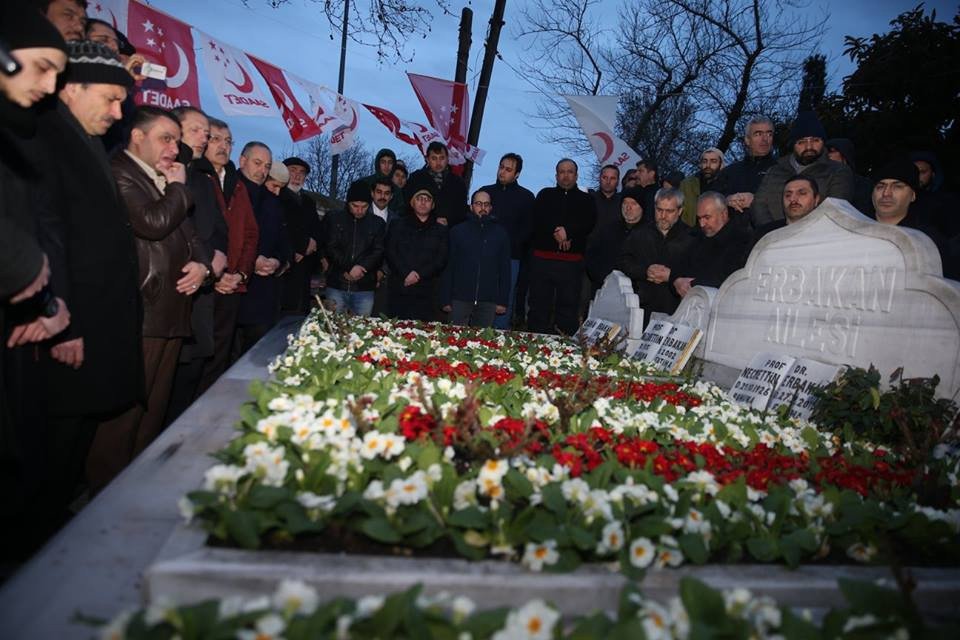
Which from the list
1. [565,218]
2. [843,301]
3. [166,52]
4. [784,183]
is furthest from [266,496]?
[166,52]

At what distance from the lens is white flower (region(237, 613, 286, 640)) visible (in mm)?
1443

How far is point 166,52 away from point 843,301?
25.6 feet

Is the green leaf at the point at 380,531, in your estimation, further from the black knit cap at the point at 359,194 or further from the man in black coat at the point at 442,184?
the man in black coat at the point at 442,184

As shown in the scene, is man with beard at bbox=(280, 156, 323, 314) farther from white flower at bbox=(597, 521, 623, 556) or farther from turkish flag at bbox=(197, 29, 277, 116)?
white flower at bbox=(597, 521, 623, 556)

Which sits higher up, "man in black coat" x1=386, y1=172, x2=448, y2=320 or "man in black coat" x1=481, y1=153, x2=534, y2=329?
"man in black coat" x1=481, y1=153, x2=534, y2=329

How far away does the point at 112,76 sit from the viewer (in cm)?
326

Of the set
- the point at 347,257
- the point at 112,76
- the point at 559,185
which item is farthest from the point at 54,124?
the point at 559,185

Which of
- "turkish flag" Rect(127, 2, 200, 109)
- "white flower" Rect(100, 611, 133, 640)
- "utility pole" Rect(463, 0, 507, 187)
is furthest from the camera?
"utility pole" Rect(463, 0, 507, 187)

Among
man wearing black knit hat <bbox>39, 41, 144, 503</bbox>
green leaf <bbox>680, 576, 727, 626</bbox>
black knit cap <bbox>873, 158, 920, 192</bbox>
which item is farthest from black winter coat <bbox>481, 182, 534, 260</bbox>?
green leaf <bbox>680, 576, 727, 626</bbox>

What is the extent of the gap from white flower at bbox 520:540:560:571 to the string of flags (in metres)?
7.13

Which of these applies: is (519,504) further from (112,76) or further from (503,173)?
(503,173)

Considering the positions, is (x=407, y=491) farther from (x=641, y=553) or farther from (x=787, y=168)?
(x=787, y=168)

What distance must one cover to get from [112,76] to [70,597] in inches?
101

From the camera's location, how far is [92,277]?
317 cm
